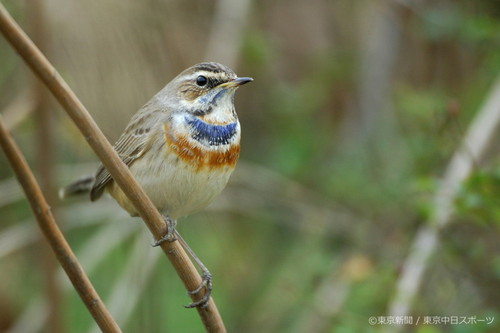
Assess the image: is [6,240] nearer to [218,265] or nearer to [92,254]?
[92,254]

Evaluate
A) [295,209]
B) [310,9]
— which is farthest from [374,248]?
[310,9]

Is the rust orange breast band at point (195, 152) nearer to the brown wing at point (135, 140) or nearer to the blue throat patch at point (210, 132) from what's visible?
the blue throat patch at point (210, 132)

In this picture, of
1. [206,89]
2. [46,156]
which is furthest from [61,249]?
[46,156]

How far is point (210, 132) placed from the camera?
319 centimetres

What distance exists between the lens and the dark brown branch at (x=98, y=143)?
1700mm

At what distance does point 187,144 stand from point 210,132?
14 cm

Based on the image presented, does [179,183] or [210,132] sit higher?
[210,132]

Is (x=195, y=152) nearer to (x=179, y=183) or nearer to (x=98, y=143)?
(x=179, y=183)

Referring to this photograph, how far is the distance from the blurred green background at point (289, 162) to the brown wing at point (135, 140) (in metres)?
0.34

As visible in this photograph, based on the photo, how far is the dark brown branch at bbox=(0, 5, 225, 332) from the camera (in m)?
1.70

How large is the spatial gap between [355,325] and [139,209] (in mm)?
1851

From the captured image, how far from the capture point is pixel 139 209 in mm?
2135

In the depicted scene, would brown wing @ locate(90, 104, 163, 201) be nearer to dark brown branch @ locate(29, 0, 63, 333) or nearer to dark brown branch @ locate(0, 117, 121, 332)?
dark brown branch @ locate(29, 0, 63, 333)

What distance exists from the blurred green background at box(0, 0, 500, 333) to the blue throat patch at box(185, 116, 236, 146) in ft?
2.67
